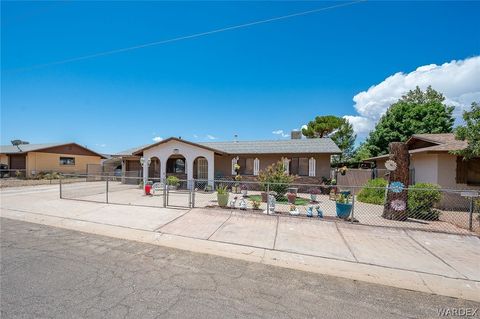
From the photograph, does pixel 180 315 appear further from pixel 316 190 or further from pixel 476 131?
pixel 316 190

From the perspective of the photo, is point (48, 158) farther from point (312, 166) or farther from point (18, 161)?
point (312, 166)

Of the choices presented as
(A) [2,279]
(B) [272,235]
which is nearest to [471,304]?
(B) [272,235]

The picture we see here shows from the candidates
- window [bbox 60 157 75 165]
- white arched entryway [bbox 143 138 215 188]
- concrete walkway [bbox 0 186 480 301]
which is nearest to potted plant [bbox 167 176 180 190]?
white arched entryway [bbox 143 138 215 188]

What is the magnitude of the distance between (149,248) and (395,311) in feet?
15.8

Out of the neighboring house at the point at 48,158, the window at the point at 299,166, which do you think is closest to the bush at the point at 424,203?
the window at the point at 299,166

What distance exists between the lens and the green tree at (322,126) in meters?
34.9

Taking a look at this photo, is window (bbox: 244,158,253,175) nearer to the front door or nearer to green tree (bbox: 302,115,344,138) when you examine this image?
the front door

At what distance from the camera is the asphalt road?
3123mm

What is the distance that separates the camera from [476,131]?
27.8 ft

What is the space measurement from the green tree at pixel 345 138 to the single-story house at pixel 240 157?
755 inches

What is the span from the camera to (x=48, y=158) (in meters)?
26.5

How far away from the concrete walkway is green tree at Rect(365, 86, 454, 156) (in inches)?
834

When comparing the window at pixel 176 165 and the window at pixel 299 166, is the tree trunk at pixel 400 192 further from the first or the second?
the window at pixel 176 165

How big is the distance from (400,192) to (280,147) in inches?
415
